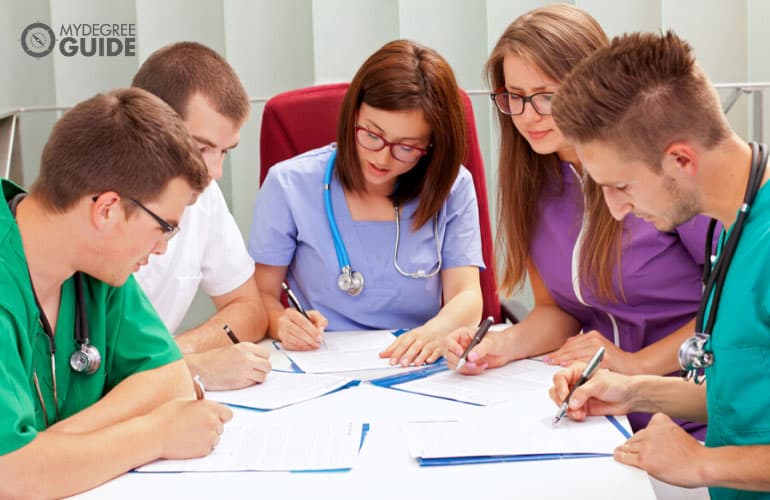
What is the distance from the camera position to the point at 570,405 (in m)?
1.51

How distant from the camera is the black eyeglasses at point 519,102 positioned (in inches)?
76.2

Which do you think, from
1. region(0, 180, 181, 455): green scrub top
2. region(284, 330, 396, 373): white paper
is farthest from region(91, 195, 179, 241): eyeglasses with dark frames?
region(284, 330, 396, 373): white paper

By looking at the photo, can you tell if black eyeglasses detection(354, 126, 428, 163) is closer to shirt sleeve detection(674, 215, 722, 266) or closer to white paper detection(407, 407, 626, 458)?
shirt sleeve detection(674, 215, 722, 266)

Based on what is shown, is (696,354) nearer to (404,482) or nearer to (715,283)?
(715,283)

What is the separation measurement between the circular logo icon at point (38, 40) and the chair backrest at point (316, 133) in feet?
4.04

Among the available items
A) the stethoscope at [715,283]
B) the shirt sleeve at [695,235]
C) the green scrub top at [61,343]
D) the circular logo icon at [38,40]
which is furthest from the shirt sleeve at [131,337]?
the circular logo icon at [38,40]

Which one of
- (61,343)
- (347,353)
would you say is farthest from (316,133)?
(61,343)

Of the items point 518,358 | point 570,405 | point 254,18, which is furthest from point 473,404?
point 254,18

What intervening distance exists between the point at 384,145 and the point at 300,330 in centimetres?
45

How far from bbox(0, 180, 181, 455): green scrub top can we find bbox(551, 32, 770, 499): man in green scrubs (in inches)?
28.9

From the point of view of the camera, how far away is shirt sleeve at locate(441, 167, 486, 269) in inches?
90.0

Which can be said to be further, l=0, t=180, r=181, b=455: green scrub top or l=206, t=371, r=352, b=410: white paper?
l=206, t=371, r=352, b=410: white paper

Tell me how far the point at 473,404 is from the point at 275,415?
331 millimetres

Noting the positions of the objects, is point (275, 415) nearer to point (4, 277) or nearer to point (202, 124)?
point (4, 277)
